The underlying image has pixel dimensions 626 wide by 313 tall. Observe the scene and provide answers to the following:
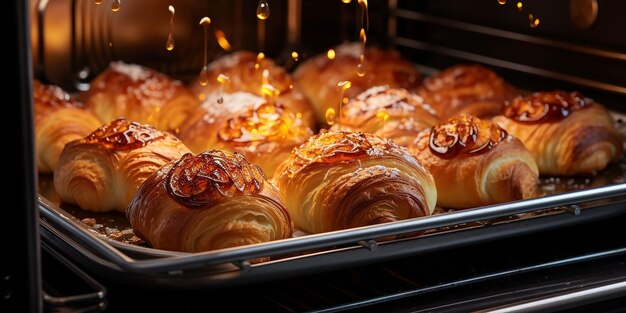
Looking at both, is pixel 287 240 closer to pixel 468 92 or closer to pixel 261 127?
pixel 261 127

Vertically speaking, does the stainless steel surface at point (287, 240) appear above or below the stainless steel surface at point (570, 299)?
above

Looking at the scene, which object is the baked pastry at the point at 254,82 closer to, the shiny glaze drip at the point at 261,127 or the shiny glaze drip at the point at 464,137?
the shiny glaze drip at the point at 261,127

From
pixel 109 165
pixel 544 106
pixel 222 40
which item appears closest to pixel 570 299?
pixel 544 106

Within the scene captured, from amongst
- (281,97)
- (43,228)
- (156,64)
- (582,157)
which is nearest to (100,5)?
(156,64)

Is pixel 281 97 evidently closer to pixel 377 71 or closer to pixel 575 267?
pixel 377 71

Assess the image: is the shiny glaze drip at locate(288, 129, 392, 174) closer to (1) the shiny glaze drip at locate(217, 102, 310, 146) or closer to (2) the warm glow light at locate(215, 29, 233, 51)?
(1) the shiny glaze drip at locate(217, 102, 310, 146)

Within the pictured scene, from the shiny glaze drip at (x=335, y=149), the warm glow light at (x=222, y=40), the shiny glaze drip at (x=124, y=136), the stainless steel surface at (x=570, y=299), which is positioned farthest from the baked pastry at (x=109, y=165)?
the warm glow light at (x=222, y=40)
